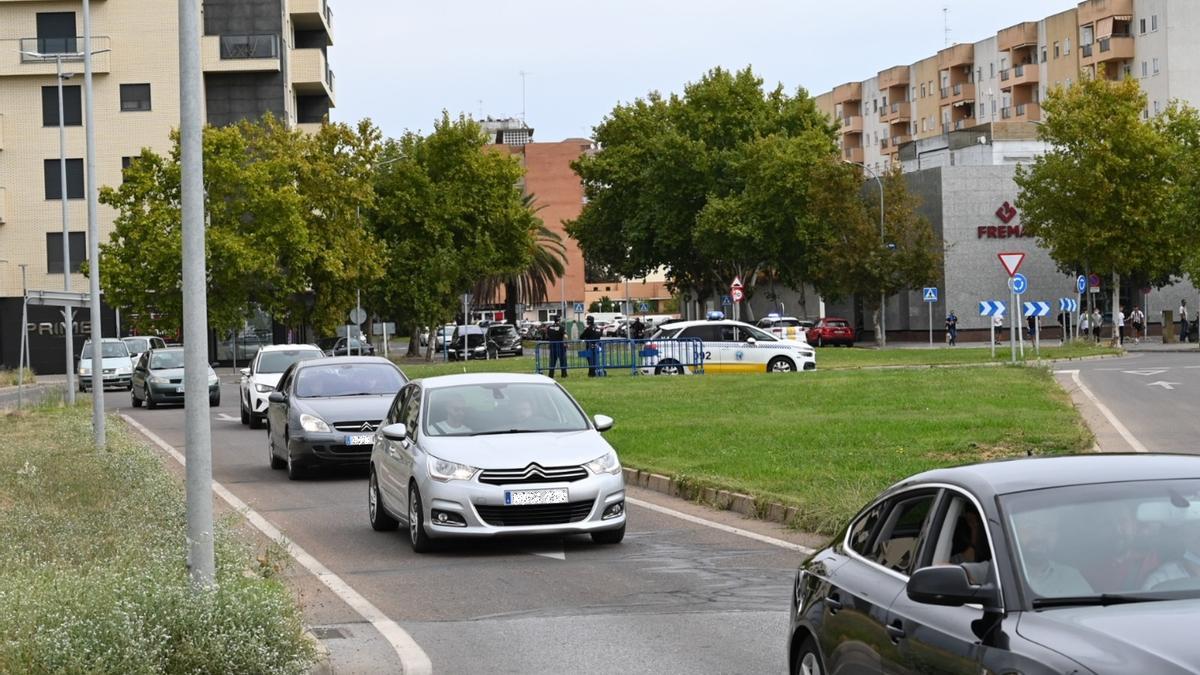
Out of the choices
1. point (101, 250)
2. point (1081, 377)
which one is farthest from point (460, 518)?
point (101, 250)

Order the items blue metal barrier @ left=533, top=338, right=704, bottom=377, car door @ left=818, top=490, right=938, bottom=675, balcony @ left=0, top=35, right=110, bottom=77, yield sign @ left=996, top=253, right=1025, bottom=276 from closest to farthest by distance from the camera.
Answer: car door @ left=818, top=490, right=938, bottom=675, yield sign @ left=996, top=253, right=1025, bottom=276, blue metal barrier @ left=533, top=338, right=704, bottom=377, balcony @ left=0, top=35, right=110, bottom=77

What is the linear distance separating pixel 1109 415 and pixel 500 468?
51.7 ft

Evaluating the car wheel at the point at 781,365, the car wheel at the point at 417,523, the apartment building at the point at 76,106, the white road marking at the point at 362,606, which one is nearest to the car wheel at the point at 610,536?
the car wheel at the point at 417,523

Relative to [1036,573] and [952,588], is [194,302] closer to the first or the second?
[952,588]

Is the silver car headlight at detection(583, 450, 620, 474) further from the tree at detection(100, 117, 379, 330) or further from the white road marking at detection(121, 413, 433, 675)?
the tree at detection(100, 117, 379, 330)

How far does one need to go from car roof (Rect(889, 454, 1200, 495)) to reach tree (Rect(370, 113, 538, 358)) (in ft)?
225

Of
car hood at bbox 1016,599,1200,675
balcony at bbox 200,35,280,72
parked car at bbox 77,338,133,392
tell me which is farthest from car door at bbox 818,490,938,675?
balcony at bbox 200,35,280,72

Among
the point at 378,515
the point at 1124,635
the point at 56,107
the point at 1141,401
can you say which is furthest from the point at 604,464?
the point at 56,107

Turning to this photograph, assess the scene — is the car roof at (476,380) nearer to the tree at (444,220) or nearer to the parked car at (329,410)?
the parked car at (329,410)

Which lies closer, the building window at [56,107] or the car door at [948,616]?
the car door at [948,616]

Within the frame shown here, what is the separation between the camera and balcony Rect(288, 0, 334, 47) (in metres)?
79.6

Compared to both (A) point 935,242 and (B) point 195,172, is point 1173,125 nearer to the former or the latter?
(A) point 935,242

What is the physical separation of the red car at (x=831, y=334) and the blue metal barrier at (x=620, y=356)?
31359 mm

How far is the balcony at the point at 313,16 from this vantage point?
79.6 m
